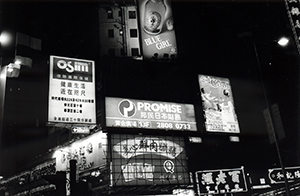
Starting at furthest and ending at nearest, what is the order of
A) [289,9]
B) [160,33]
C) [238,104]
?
[238,104] → [160,33] → [289,9]

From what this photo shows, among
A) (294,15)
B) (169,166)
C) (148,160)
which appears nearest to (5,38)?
(294,15)

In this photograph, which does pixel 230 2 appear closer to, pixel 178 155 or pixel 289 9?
pixel 289 9

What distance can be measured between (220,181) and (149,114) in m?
6.83

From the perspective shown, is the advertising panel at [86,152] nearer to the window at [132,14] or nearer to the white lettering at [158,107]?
the white lettering at [158,107]

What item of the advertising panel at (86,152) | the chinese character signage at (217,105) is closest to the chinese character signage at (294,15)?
the chinese character signage at (217,105)

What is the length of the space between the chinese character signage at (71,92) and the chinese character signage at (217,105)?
9678mm

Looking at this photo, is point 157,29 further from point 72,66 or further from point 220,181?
point 220,181

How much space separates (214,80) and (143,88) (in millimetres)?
6193

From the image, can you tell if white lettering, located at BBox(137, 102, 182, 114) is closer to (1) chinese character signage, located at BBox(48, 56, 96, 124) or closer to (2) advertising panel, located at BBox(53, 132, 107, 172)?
(2) advertising panel, located at BBox(53, 132, 107, 172)

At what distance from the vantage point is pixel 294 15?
47.6 ft

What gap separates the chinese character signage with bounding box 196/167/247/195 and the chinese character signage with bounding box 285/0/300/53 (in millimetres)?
7848

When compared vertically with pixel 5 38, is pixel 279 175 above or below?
below

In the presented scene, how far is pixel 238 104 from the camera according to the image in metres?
27.8

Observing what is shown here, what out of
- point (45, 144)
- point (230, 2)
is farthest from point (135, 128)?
point (45, 144)
